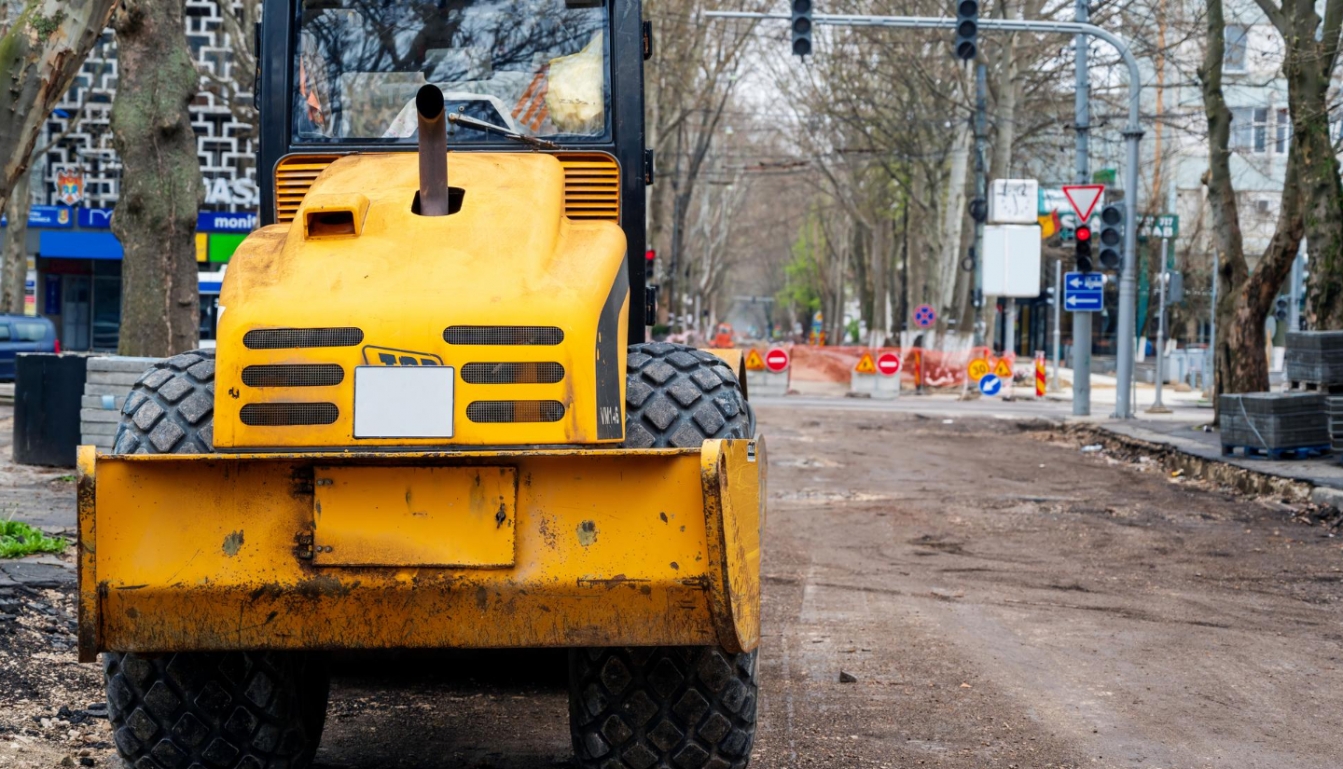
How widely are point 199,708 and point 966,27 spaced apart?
63.9 ft

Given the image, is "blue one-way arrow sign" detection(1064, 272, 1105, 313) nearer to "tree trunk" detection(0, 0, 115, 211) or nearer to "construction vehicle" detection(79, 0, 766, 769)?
"tree trunk" detection(0, 0, 115, 211)

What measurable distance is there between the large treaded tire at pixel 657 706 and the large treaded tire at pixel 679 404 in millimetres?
664

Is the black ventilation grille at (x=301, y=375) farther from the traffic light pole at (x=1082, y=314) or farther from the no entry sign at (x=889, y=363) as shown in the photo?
the no entry sign at (x=889, y=363)

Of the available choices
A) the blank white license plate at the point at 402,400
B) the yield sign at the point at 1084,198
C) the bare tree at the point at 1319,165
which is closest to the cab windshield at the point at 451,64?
the blank white license plate at the point at 402,400

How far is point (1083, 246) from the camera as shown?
1101 inches

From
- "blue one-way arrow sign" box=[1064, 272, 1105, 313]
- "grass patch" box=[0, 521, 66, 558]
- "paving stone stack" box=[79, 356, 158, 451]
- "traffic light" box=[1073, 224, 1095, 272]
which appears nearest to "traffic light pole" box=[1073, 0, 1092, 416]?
"blue one-way arrow sign" box=[1064, 272, 1105, 313]

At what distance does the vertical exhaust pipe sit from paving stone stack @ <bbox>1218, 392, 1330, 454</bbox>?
46.5 ft

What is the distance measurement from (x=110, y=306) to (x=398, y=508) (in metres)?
49.8

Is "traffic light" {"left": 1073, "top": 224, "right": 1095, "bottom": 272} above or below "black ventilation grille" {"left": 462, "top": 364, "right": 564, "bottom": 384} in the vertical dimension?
above

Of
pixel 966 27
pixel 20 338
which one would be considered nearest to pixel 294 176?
pixel 966 27

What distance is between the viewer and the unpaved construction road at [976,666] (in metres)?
5.73

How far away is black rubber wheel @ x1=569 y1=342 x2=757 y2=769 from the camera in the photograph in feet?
15.3

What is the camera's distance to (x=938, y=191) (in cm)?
4806

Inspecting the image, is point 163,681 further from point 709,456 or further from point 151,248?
point 151,248
